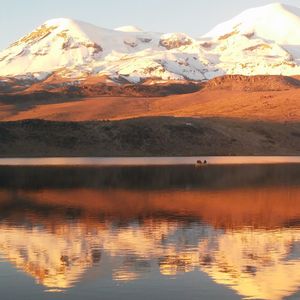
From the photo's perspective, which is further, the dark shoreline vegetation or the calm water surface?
the dark shoreline vegetation

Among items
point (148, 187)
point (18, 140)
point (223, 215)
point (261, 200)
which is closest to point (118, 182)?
point (148, 187)

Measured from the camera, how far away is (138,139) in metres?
163

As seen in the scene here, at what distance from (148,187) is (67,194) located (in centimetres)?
942

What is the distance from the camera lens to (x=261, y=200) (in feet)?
181

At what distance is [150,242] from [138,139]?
421 ft

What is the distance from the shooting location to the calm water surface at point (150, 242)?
25.4 meters

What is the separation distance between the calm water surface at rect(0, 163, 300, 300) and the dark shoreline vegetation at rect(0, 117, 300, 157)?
8874 centimetres

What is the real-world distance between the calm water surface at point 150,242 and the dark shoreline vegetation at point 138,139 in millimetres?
88738

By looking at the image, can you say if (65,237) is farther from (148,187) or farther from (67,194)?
(148,187)

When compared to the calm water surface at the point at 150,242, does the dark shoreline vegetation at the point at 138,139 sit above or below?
below

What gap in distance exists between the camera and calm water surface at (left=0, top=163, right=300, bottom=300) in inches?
1000

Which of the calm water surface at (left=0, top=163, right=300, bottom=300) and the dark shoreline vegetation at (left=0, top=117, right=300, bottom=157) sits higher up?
the calm water surface at (left=0, top=163, right=300, bottom=300)

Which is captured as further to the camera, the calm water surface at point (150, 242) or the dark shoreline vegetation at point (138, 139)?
the dark shoreline vegetation at point (138, 139)

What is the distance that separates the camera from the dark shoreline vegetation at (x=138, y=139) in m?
156
